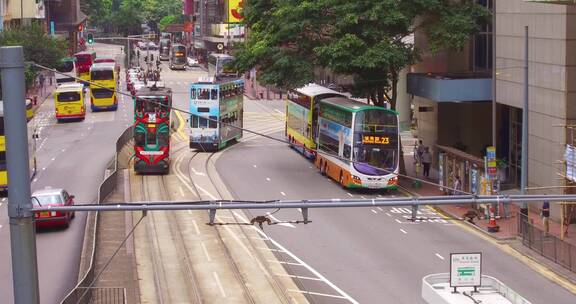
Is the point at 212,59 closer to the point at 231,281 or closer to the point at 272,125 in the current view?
the point at 272,125

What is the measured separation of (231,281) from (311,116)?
26.7 meters

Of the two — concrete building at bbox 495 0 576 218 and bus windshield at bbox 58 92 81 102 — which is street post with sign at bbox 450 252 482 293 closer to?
concrete building at bbox 495 0 576 218

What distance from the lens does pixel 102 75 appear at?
85.9 metres

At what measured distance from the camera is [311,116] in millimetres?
56250

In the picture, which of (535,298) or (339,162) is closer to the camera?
(535,298)

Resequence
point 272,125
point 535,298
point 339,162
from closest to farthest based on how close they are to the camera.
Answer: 1. point 535,298
2. point 339,162
3. point 272,125

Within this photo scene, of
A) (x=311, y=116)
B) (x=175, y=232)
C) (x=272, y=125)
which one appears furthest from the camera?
(x=272, y=125)

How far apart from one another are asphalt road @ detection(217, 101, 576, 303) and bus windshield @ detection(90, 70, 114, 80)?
3795 centimetres

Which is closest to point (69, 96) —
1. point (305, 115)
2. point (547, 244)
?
point (305, 115)

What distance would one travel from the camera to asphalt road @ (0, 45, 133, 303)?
103 feet

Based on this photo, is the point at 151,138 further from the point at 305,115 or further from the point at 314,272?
the point at 314,272

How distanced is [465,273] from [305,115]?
3887cm

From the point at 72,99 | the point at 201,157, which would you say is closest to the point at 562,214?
the point at 201,157

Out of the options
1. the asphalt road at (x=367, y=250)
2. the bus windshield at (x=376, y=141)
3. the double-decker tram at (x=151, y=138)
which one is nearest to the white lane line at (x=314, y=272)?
the asphalt road at (x=367, y=250)
